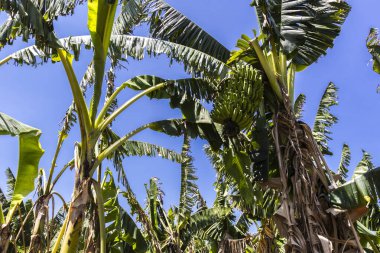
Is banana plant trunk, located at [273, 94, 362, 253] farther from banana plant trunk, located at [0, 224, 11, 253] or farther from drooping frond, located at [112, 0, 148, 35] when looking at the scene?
banana plant trunk, located at [0, 224, 11, 253]

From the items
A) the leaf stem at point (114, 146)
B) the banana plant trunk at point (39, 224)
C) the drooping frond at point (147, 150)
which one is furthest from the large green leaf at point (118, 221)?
the leaf stem at point (114, 146)

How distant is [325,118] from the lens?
647 cm

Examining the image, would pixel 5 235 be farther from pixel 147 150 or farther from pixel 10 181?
pixel 10 181

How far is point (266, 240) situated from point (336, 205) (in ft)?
3.58

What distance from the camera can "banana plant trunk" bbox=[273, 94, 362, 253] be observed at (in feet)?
12.7

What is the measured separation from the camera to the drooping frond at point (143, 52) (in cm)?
482

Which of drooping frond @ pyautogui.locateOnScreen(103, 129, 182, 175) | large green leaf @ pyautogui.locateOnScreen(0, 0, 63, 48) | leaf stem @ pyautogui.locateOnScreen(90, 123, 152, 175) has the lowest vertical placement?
leaf stem @ pyautogui.locateOnScreen(90, 123, 152, 175)

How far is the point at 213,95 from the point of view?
500 centimetres

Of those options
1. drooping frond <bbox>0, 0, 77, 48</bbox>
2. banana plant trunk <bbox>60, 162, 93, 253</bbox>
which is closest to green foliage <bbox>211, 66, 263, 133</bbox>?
banana plant trunk <bbox>60, 162, 93, 253</bbox>

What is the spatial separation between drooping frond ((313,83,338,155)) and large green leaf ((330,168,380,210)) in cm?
200

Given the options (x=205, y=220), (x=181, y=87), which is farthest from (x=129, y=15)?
(x=205, y=220)

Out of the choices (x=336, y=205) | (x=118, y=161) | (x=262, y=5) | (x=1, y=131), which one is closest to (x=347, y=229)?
(x=336, y=205)

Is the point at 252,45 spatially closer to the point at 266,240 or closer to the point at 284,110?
the point at 284,110

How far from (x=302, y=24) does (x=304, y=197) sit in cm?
183
